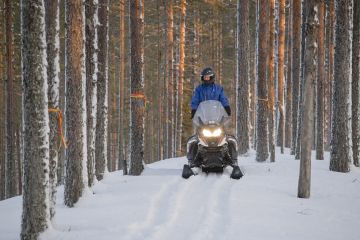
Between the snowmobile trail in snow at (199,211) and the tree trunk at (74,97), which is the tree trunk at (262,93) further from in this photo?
the tree trunk at (74,97)

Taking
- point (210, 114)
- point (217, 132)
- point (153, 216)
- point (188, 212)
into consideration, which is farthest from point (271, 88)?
point (153, 216)

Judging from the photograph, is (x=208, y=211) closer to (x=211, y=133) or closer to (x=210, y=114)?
(x=211, y=133)

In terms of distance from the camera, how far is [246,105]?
14.7 meters

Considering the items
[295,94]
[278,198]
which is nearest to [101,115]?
[278,198]

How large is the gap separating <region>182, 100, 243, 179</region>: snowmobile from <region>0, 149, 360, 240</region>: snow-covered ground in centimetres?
35

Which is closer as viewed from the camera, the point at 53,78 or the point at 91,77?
the point at 53,78

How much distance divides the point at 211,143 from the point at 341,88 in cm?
426

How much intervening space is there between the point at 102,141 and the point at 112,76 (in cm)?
2184

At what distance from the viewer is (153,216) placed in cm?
624

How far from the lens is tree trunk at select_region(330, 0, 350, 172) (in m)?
10.5

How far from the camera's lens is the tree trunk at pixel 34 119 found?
5152 mm

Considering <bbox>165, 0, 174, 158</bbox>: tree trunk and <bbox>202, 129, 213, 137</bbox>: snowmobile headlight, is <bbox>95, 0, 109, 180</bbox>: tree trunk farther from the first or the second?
<bbox>165, 0, 174, 158</bbox>: tree trunk

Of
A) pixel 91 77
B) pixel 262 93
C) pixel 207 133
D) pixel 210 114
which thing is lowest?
pixel 207 133

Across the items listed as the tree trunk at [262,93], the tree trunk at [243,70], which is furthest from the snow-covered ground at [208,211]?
the tree trunk at [243,70]
